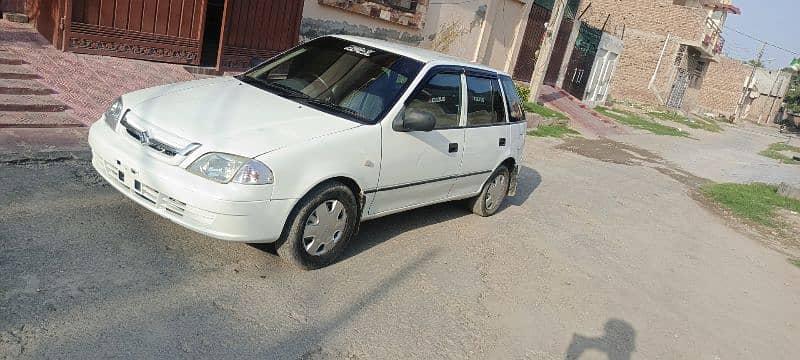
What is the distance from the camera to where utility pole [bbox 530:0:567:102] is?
16734mm

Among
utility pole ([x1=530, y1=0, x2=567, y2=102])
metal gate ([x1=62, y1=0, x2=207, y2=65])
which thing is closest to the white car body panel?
metal gate ([x1=62, y1=0, x2=207, y2=65])

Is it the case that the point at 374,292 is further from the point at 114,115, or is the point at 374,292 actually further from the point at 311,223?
the point at 114,115

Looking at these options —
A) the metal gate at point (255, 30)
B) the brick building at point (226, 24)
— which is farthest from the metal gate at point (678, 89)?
the metal gate at point (255, 30)

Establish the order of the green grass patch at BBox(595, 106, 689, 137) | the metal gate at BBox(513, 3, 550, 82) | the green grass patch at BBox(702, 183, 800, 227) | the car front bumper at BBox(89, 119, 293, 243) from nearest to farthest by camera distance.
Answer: the car front bumper at BBox(89, 119, 293, 243) < the green grass patch at BBox(702, 183, 800, 227) < the metal gate at BBox(513, 3, 550, 82) < the green grass patch at BBox(595, 106, 689, 137)

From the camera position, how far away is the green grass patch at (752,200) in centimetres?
1072

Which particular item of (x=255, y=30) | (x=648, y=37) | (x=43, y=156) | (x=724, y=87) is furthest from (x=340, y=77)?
(x=724, y=87)

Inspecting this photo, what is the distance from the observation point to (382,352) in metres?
3.71

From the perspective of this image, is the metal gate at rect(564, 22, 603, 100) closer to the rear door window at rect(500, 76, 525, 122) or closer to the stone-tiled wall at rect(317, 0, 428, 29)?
the stone-tiled wall at rect(317, 0, 428, 29)

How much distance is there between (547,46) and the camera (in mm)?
17297

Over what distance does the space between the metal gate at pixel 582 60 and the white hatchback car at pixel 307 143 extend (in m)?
19.0

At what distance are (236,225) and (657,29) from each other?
126 feet

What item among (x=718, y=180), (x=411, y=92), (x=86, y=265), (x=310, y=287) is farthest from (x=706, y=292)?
(x=718, y=180)

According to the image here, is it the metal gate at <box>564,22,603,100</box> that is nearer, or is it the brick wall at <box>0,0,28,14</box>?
→ the brick wall at <box>0,0,28,14</box>

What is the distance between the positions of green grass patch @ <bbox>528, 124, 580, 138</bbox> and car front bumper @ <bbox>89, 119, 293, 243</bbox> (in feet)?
38.6
